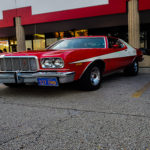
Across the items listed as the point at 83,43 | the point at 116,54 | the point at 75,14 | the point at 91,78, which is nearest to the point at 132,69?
the point at 116,54

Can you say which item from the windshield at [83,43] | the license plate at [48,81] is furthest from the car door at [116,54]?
the license plate at [48,81]

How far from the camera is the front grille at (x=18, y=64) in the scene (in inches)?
151

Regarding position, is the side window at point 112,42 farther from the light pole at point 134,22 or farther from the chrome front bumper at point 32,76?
the light pole at point 134,22

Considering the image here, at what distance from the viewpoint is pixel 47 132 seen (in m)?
2.17

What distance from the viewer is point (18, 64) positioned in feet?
13.1

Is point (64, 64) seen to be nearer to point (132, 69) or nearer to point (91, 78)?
point (91, 78)

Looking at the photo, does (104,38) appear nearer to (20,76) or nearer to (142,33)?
(20,76)

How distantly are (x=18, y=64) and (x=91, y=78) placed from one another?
164cm

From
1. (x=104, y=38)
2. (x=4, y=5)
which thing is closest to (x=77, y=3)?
(x=4, y=5)

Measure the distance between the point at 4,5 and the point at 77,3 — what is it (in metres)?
5.46

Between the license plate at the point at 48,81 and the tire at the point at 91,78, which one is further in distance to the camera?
the tire at the point at 91,78

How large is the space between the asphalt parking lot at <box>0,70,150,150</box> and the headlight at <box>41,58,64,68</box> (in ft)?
2.16

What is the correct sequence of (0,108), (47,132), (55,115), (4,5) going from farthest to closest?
(4,5), (0,108), (55,115), (47,132)

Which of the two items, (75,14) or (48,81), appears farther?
(75,14)
